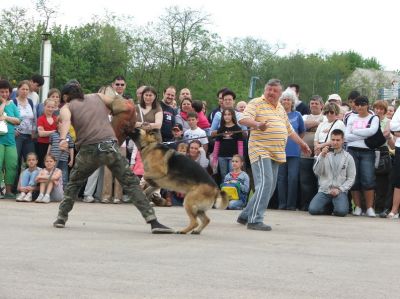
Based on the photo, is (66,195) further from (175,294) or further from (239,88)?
(239,88)

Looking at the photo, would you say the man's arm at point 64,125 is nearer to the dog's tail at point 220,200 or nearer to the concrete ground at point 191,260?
the concrete ground at point 191,260

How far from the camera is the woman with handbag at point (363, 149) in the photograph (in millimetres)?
14531

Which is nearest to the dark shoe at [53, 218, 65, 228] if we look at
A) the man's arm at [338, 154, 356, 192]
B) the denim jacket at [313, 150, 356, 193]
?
the denim jacket at [313, 150, 356, 193]

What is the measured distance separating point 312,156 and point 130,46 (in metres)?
46.0

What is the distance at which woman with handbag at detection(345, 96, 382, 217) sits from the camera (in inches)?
572

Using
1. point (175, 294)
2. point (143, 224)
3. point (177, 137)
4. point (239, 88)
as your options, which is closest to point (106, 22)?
point (239, 88)

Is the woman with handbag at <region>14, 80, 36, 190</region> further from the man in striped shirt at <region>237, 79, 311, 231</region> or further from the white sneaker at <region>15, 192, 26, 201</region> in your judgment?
the man in striped shirt at <region>237, 79, 311, 231</region>

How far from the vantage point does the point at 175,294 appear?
6406 mm

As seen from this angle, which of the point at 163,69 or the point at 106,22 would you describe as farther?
the point at 106,22

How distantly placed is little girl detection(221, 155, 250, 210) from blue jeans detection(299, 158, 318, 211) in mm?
1070

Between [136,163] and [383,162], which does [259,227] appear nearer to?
[383,162]

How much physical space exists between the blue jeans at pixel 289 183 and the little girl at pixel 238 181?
0.73 metres

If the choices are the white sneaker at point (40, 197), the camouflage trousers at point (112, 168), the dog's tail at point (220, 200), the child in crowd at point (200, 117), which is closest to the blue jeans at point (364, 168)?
the child in crowd at point (200, 117)

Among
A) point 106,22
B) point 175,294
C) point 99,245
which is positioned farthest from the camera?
point 106,22
